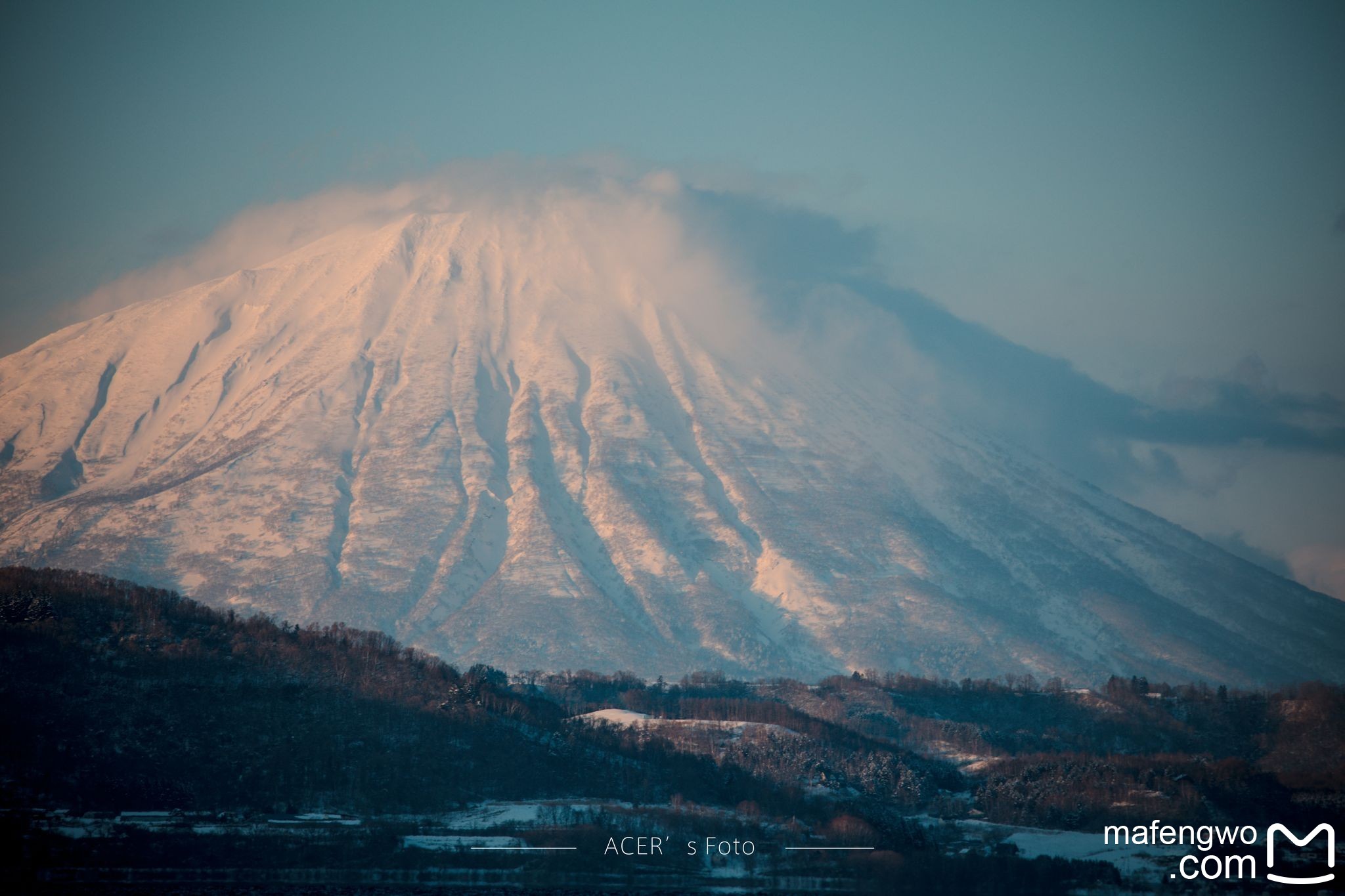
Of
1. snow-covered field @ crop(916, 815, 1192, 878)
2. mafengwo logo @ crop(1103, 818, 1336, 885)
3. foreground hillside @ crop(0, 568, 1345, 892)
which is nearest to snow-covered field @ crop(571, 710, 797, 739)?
foreground hillside @ crop(0, 568, 1345, 892)

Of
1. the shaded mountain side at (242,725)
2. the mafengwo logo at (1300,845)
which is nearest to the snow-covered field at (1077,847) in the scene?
the mafengwo logo at (1300,845)

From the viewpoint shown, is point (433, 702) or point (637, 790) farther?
point (433, 702)

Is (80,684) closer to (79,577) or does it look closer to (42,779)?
(42,779)

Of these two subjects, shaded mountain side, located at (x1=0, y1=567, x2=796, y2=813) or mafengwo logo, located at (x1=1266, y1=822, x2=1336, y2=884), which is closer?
mafengwo logo, located at (x1=1266, y1=822, x2=1336, y2=884)

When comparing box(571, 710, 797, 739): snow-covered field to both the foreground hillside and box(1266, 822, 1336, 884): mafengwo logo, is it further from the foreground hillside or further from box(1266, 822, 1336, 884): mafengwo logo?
box(1266, 822, 1336, 884): mafengwo logo

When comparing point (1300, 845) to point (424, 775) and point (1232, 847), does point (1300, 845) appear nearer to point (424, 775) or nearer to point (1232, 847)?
point (1232, 847)

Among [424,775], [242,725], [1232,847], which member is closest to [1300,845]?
[1232,847]

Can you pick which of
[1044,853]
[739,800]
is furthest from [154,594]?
[1044,853]

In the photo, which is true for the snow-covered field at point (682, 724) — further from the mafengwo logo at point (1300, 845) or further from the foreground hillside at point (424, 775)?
the mafengwo logo at point (1300, 845)
